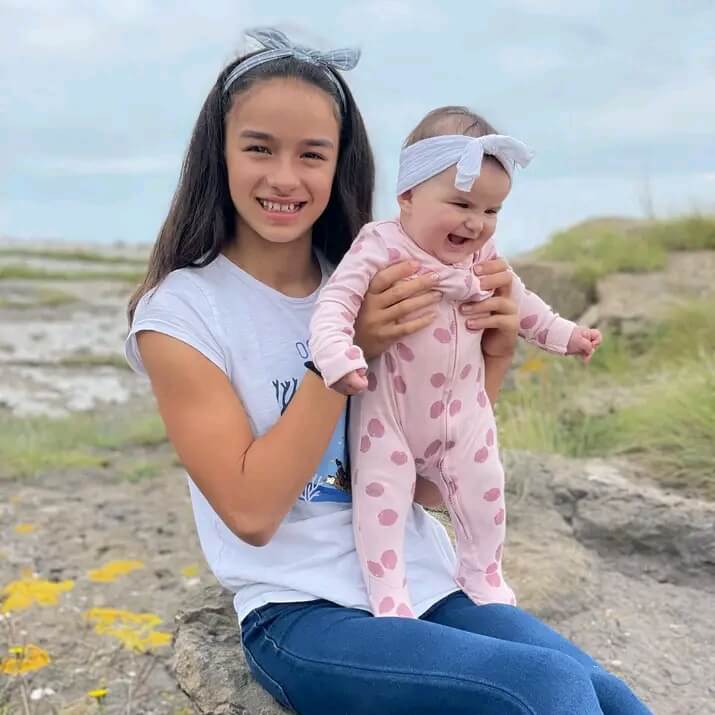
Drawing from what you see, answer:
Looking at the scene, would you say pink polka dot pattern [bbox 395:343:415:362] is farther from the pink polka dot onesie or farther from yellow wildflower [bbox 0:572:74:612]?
yellow wildflower [bbox 0:572:74:612]

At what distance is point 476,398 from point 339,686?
643 millimetres

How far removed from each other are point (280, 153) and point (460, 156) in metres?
0.37

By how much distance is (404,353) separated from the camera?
78.0 inches

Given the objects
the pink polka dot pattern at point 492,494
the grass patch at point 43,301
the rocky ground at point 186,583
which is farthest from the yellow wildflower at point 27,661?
the grass patch at point 43,301

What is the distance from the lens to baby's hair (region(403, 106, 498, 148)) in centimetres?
194

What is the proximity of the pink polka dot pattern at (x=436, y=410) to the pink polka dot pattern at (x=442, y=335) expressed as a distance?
0.12 m

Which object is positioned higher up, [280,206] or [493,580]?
[280,206]

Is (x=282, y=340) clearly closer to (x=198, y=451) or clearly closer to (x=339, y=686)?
(x=198, y=451)

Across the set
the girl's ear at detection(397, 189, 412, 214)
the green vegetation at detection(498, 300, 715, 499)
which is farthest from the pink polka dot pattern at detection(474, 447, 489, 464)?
the green vegetation at detection(498, 300, 715, 499)

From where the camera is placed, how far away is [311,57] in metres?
2.07

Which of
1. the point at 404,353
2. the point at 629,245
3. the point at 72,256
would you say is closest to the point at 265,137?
the point at 404,353

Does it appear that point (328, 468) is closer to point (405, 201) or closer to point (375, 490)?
point (375, 490)

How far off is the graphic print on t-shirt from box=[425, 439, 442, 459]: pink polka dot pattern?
→ 0.58 feet

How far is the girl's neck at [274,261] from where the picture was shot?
2.14 metres
